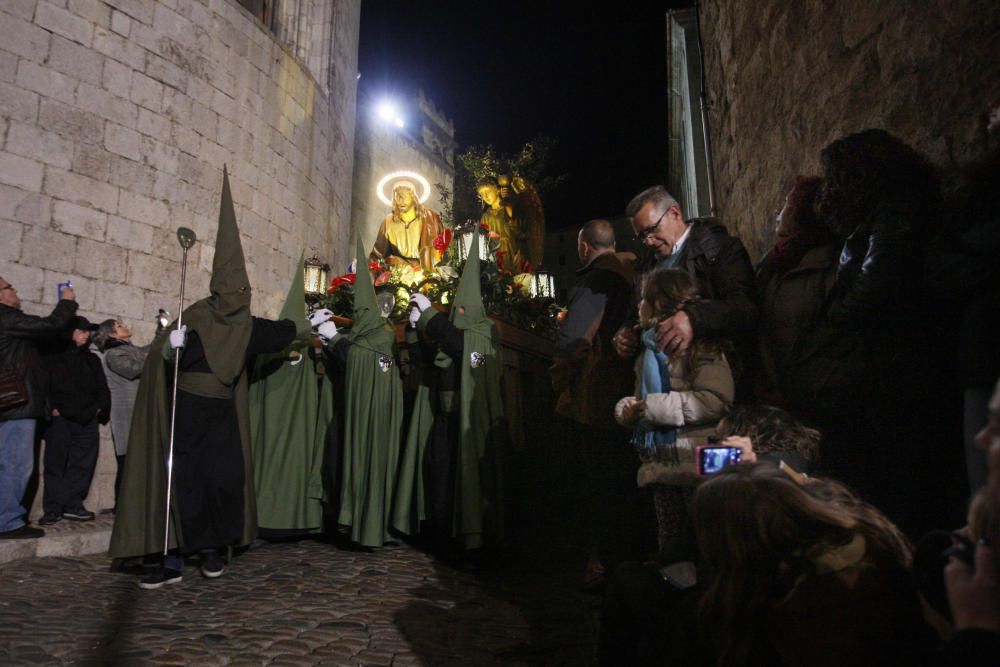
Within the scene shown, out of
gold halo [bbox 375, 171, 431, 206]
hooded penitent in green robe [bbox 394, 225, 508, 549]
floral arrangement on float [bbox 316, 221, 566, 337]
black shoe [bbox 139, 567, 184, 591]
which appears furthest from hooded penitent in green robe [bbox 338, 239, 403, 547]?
gold halo [bbox 375, 171, 431, 206]

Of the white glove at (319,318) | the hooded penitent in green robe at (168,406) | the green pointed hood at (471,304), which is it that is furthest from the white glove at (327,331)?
the green pointed hood at (471,304)

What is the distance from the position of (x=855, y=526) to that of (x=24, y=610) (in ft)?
13.4

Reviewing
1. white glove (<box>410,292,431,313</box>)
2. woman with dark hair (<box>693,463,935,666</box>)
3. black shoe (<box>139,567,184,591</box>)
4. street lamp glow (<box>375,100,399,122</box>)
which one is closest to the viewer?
woman with dark hair (<box>693,463,935,666</box>)

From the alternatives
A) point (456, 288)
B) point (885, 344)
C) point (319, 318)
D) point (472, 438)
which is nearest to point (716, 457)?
point (885, 344)

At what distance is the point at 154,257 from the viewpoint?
8062 millimetres

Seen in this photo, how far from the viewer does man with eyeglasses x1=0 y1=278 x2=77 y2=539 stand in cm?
536

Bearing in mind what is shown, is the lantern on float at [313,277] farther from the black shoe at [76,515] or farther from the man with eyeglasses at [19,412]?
the black shoe at [76,515]

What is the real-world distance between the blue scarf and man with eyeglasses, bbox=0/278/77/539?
192 inches

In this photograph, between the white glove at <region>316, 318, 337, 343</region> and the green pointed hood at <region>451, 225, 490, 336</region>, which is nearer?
the green pointed hood at <region>451, 225, 490, 336</region>

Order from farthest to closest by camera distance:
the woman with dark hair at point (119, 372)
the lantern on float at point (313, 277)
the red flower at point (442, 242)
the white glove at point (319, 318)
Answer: the lantern on float at point (313, 277) < the red flower at point (442, 242) < the woman with dark hair at point (119, 372) < the white glove at point (319, 318)

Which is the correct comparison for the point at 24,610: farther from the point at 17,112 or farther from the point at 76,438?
the point at 17,112

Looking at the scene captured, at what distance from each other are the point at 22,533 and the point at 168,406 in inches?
69.9

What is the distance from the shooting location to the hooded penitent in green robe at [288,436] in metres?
5.39

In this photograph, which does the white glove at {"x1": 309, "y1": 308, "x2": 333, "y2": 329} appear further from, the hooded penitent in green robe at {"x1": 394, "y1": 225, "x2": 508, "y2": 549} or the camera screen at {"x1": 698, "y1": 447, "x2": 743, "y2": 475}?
the camera screen at {"x1": 698, "y1": 447, "x2": 743, "y2": 475}
